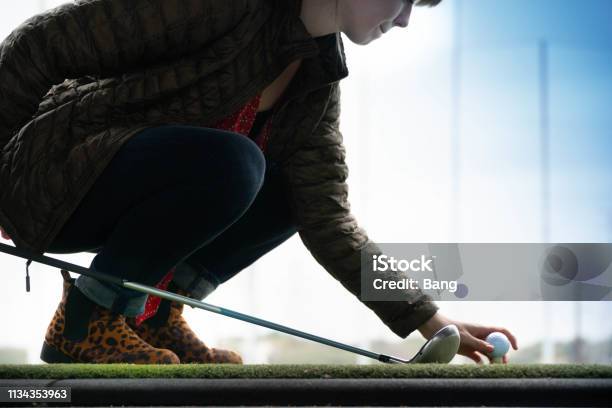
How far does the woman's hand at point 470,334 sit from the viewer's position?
146 cm

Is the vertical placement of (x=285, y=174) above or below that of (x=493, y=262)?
above

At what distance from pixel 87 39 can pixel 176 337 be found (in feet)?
1.91

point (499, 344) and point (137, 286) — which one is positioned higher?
point (137, 286)

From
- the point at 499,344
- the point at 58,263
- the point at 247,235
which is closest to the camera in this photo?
the point at 58,263

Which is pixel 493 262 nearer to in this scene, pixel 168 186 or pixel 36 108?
pixel 168 186

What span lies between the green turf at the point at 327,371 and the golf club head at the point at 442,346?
134 mm

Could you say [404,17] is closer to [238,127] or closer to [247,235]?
[238,127]

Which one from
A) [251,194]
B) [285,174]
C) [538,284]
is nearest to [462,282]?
[538,284]

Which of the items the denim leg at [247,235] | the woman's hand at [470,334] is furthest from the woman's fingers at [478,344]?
the denim leg at [247,235]

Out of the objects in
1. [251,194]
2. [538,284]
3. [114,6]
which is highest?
[114,6]

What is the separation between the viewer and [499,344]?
1.46m

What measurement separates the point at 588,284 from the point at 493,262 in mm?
204

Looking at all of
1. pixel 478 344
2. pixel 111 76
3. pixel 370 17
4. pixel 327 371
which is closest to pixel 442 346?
pixel 478 344

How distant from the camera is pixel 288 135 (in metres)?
1.50
